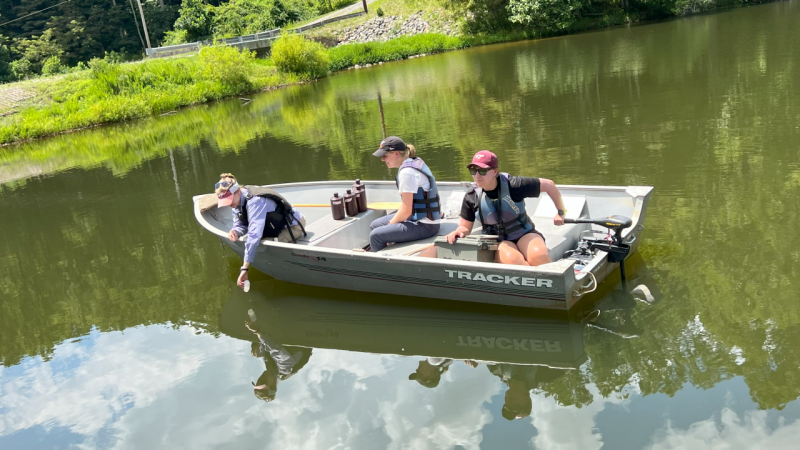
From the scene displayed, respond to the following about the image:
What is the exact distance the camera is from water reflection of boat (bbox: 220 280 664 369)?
20.6ft

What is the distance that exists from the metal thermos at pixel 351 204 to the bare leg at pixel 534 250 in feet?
9.95

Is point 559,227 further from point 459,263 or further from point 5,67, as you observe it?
point 5,67

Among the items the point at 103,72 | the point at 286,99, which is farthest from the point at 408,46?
the point at 103,72

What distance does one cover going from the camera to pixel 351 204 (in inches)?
347

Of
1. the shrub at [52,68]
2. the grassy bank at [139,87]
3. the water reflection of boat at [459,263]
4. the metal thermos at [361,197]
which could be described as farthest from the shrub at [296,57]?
the metal thermos at [361,197]

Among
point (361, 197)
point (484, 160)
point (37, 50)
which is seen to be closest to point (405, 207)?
point (484, 160)

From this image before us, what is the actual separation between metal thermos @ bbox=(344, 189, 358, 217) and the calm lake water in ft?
4.25

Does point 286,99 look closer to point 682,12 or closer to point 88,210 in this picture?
point 88,210

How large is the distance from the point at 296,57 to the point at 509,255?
1336 inches

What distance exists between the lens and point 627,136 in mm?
13156

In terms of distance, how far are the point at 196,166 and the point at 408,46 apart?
28622 millimetres

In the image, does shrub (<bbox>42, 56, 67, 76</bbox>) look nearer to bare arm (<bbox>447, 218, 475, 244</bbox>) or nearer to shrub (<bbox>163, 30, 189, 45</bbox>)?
shrub (<bbox>163, 30, 189, 45</bbox>)

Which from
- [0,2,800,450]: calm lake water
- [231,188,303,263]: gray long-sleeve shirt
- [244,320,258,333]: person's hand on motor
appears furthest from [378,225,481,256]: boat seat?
[244,320,258,333]: person's hand on motor

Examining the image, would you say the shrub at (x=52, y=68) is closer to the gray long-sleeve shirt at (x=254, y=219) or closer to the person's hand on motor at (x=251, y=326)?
the gray long-sleeve shirt at (x=254, y=219)
